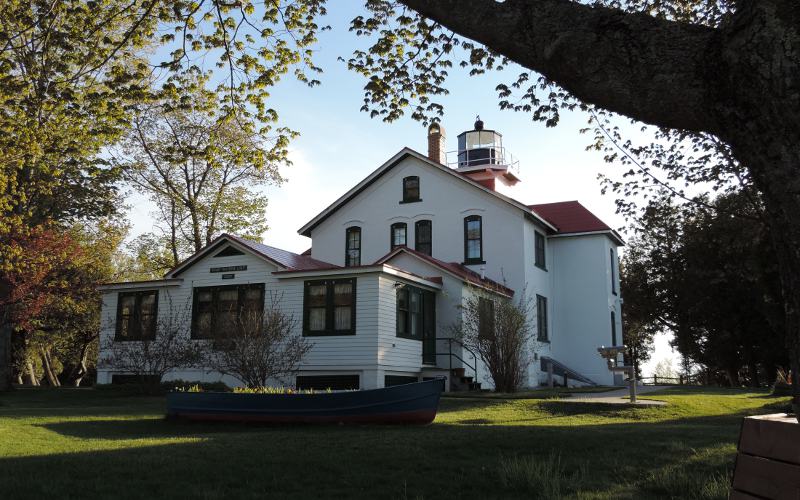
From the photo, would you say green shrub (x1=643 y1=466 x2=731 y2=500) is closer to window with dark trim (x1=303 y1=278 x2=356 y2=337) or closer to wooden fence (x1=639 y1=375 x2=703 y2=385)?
window with dark trim (x1=303 y1=278 x2=356 y2=337)

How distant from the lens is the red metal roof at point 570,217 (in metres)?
31.4

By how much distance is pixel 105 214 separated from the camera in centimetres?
3506

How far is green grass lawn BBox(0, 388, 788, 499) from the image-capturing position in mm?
6754

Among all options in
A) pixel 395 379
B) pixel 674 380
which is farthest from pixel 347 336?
pixel 674 380

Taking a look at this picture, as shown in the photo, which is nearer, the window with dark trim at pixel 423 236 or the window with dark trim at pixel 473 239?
the window with dark trim at pixel 473 239

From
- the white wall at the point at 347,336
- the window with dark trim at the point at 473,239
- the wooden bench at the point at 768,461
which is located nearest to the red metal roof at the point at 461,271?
the window with dark trim at the point at 473,239

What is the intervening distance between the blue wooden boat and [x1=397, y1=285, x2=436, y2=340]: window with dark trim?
983cm

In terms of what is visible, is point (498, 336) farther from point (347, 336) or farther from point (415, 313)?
point (347, 336)

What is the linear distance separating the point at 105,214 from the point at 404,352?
1945 cm

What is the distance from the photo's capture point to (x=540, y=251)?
3070 centimetres

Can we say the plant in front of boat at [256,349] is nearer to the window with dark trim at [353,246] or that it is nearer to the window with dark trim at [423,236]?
the window with dark trim at [353,246]

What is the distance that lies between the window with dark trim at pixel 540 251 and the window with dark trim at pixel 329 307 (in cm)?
999

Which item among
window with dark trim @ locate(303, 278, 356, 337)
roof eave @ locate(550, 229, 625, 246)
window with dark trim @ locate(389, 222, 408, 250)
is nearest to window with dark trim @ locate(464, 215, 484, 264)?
window with dark trim @ locate(389, 222, 408, 250)

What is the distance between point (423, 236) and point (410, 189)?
215cm
